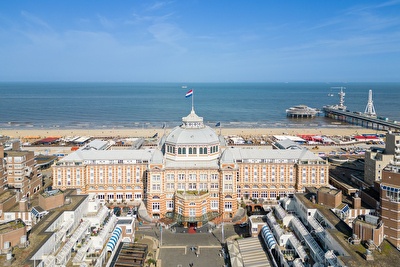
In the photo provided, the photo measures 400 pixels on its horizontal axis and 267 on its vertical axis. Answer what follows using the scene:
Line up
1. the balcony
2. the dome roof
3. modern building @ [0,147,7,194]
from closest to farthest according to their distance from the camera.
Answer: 1. modern building @ [0,147,7,194]
2. the balcony
3. the dome roof

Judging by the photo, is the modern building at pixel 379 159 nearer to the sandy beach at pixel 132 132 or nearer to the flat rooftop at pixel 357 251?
the flat rooftop at pixel 357 251

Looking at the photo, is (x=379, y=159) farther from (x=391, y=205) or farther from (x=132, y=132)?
(x=132, y=132)

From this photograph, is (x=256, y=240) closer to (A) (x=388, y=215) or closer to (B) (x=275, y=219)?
(B) (x=275, y=219)

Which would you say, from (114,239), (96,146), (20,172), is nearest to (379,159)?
(114,239)

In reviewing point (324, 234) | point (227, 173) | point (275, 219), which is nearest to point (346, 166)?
point (227, 173)

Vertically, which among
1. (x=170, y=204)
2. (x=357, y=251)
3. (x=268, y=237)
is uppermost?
(x=357, y=251)

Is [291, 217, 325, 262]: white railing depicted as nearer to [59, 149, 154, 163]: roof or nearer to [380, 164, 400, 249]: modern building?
[380, 164, 400, 249]: modern building

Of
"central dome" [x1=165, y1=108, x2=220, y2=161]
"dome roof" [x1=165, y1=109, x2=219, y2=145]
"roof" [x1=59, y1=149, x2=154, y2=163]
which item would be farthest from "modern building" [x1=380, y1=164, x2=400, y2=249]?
"roof" [x1=59, y1=149, x2=154, y2=163]
